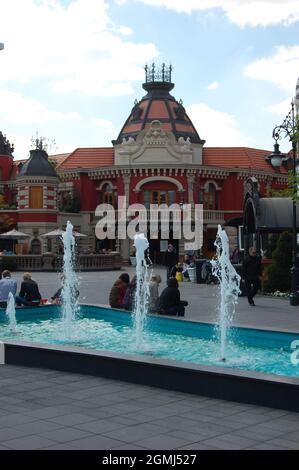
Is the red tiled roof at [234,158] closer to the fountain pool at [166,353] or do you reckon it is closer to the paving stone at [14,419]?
the fountain pool at [166,353]

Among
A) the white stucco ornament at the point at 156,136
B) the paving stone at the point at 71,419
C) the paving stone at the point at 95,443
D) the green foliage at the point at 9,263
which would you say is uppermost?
the white stucco ornament at the point at 156,136

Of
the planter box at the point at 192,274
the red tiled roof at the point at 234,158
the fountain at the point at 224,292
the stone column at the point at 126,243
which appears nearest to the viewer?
the fountain at the point at 224,292

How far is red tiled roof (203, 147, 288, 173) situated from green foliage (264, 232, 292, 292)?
3102cm

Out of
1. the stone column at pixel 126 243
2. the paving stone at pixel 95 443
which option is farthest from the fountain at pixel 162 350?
the stone column at pixel 126 243

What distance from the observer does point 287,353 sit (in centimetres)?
1104

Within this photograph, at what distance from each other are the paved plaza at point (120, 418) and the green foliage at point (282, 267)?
13.9 metres

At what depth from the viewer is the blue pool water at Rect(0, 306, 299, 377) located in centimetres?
1055

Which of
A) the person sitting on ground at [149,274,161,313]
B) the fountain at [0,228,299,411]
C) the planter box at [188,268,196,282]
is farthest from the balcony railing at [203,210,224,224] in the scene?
the person sitting on ground at [149,274,161,313]

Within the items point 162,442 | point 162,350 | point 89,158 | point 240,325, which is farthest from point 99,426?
point 89,158

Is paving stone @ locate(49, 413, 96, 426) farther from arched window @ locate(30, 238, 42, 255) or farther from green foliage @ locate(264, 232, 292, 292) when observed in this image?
arched window @ locate(30, 238, 42, 255)

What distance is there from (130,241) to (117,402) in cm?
4359

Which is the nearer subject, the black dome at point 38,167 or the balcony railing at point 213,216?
the black dome at point 38,167

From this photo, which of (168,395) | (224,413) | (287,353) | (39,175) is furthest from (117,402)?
(39,175)

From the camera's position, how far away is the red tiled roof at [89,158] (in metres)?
54.7
